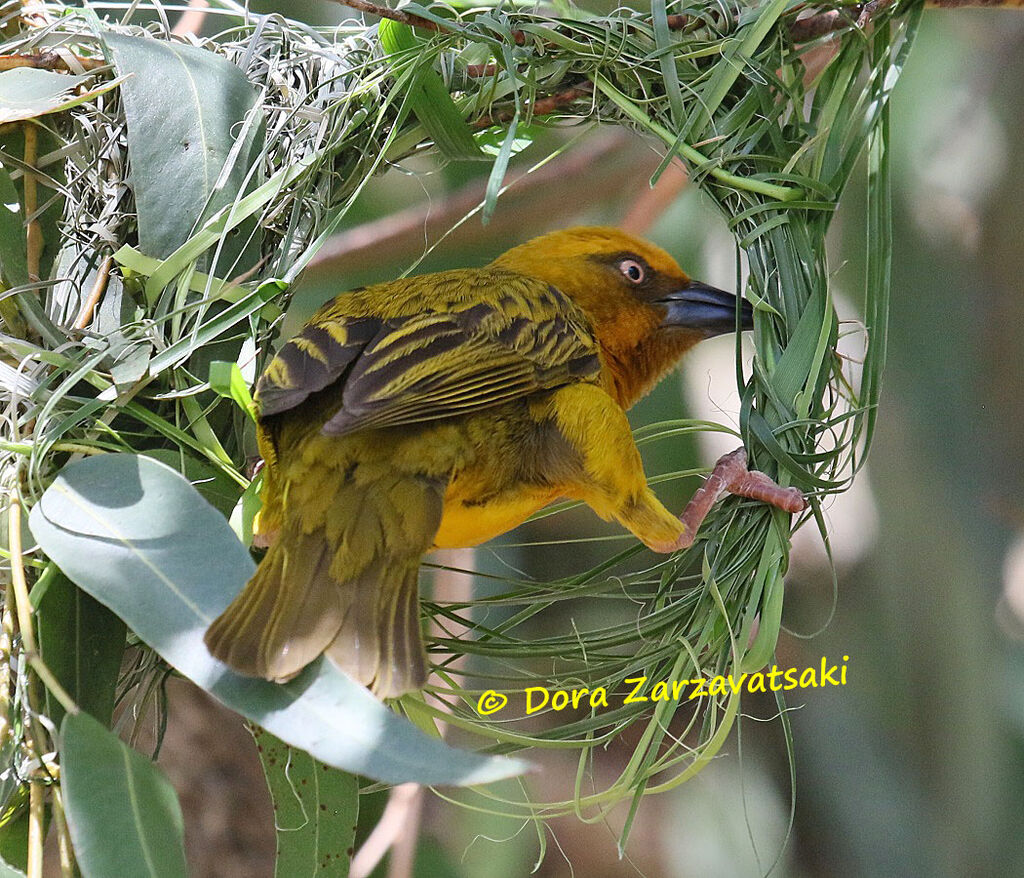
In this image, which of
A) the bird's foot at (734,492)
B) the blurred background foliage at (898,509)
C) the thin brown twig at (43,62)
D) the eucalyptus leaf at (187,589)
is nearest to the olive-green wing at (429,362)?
the eucalyptus leaf at (187,589)

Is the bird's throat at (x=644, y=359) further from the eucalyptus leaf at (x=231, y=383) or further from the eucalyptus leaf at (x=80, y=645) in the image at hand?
the eucalyptus leaf at (x=80, y=645)

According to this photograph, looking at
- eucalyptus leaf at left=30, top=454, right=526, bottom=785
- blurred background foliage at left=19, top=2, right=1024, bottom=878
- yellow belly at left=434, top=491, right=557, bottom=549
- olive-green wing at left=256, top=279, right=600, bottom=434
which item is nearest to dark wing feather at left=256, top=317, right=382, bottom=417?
olive-green wing at left=256, top=279, right=600, bottom=434

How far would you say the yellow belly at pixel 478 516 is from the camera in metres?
2.19

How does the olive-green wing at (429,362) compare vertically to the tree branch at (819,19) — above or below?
below

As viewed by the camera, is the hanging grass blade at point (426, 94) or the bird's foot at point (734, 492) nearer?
the bird's foot at point (734, 492)

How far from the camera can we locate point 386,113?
2.30 meters

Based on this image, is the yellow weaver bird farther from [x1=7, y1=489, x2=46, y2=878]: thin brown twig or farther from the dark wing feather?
[x1=7, y1=489, x2=46, y2=878]: thin brown twig

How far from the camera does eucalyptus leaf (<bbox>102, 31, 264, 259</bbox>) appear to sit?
84.2 inches

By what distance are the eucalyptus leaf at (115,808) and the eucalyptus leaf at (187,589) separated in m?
0.15

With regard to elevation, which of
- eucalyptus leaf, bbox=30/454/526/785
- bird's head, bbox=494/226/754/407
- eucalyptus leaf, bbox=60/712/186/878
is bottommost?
eucalyptus leaf, bbox=60/712/186/878

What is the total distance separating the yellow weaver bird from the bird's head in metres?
0.13

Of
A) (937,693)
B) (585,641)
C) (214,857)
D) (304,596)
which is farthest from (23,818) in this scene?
(937,693)
